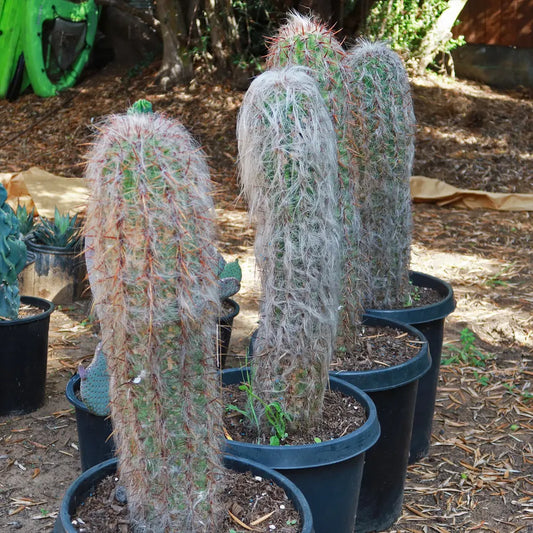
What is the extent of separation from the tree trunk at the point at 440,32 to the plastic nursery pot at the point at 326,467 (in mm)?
8409

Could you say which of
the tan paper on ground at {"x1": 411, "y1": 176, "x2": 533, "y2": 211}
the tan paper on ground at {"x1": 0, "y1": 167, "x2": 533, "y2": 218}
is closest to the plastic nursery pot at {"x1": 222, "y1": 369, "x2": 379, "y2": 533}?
the tan paper on ground at {"x1": 0, "y1": 167, "x2": 533, "y2": 218}

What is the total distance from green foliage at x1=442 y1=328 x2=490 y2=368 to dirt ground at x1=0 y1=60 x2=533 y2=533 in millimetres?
15

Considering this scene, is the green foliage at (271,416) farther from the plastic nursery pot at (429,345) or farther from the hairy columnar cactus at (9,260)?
the hairy columnar cactus at (9,260)

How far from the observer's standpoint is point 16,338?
3.53 m

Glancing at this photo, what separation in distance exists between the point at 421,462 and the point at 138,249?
230cm

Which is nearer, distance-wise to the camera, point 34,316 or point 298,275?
point 298,275

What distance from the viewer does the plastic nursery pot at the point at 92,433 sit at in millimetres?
2717

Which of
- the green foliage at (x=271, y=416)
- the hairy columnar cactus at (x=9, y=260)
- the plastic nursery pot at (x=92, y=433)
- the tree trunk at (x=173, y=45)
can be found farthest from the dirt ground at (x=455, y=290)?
the green foliage at (x=271, y=416)

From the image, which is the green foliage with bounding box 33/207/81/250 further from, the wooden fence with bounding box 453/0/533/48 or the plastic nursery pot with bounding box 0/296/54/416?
Result: the wooden fence with bounding box 453/0/533/48

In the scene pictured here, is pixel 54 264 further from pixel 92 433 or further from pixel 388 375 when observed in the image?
pixel 388 375

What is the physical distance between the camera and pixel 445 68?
1040 centimetres

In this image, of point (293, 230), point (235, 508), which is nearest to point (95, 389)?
point (235, 508)

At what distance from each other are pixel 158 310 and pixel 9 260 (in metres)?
2.18

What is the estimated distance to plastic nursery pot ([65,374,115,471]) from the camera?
2.72 m
